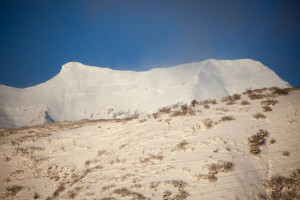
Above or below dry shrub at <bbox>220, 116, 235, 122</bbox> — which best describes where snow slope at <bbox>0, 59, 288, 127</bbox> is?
above

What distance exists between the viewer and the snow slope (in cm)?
10031

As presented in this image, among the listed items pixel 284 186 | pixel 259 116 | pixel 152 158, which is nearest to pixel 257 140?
pixel 259 116

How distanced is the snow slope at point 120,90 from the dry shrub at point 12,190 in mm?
85299

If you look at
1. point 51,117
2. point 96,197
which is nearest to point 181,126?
point 96,197

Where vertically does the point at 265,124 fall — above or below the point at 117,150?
above

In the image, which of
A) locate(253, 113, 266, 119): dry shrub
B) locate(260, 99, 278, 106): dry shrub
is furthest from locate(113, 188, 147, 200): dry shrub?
locate(260, 99, 278, 106): dry shrub

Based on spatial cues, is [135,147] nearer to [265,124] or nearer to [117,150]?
[117,150]

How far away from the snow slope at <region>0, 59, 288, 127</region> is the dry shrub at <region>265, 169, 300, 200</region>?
279 ft

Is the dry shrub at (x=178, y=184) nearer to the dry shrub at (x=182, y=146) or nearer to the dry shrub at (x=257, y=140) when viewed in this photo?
the dry shrub at (x=182, y=146)

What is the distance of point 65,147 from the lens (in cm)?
1655

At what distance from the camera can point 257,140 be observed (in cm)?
1095

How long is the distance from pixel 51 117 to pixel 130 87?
48683mm

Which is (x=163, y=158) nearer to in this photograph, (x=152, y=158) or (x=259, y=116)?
(x=152, y=158)

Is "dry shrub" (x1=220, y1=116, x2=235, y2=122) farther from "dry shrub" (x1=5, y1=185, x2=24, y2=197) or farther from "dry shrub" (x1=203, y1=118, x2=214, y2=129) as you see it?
"dry shrub" (x1=5, y1=185, x2=24, y2=197)
